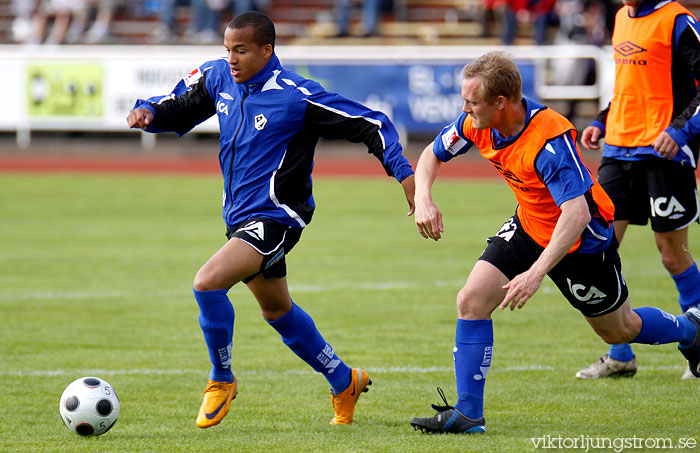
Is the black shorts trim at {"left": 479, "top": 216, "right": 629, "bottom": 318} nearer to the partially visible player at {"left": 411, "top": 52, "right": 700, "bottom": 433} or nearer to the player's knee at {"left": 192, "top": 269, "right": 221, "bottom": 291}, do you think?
the partially visible player at {"left": 411, "top": 52, "right": 700, "bottom": 433}

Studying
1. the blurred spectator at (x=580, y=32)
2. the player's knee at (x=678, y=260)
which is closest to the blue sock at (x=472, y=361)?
the player's knee at (x=678, y=260)

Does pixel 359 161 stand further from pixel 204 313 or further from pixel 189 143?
pixel 204 313

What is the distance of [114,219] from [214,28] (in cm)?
1089

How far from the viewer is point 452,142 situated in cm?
491

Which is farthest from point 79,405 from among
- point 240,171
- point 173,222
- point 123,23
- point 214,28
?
point 123,23

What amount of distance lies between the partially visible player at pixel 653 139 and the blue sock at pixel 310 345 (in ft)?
5.43

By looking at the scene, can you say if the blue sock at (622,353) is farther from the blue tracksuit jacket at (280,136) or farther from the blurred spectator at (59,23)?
the blurred spectator at (59,23)

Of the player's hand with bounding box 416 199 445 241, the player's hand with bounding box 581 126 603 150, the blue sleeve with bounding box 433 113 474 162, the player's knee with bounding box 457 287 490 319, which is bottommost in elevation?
the player's knee with bounding box 457 287 490 319

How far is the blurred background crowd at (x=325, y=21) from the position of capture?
2077 cm

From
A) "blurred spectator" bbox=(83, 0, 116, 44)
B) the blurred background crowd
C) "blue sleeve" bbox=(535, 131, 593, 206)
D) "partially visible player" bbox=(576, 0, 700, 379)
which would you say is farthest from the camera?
"blurred spectator" bbox=(83, 0, 116, 44)

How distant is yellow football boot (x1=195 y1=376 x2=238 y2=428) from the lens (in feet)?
15.6

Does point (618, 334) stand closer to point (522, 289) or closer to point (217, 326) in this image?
→ point (522, 289)

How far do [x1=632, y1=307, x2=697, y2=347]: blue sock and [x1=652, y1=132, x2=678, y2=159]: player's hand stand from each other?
0.96m

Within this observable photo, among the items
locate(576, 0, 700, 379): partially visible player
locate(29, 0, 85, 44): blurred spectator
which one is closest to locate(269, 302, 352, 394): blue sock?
locate(576, 0, 700, 379): partially visible player
